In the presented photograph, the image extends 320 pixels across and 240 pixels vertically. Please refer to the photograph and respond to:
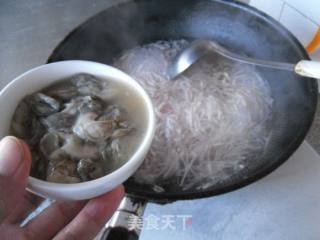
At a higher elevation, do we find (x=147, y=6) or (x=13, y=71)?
(x=147, y=6)

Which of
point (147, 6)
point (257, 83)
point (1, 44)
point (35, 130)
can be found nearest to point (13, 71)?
point (1, 44)

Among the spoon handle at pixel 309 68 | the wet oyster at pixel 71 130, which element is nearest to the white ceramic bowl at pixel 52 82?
the wet oyster at pixel 71 130

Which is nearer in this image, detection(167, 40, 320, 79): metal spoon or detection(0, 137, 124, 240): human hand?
detection(0, 137, 124, 240): human hand

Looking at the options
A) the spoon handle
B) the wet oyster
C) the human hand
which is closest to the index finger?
the human hand

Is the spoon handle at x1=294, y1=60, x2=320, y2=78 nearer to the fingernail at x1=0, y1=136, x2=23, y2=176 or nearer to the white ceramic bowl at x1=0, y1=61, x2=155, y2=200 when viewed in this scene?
the white ceramic bowl at x1=0, y1=61, x2=155, y2=200

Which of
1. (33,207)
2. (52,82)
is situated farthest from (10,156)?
(33,207)

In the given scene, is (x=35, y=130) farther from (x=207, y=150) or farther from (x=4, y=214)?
(x=207, y=150)
